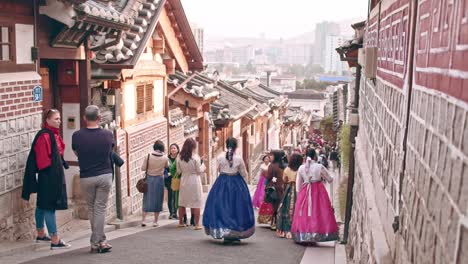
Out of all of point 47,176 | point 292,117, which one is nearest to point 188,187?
point 47,176

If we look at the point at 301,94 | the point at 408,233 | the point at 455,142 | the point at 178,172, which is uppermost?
the point at 455,142

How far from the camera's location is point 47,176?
26.7ft

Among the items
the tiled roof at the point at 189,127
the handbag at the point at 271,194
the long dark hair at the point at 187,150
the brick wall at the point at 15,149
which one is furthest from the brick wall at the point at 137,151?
the brick wall at the point at 15,149

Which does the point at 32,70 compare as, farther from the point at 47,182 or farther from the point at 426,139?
the point at 426,139

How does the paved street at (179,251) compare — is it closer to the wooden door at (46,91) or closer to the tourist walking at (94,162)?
the tourist walking at (94,162)

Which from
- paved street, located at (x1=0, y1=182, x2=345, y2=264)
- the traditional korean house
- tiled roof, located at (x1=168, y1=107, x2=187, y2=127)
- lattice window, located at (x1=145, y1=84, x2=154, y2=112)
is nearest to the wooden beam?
the traditional korean house

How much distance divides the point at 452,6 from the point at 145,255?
6.55 metres

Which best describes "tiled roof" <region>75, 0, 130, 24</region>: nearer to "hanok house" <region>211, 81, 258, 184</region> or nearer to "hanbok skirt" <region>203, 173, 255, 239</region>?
"hanbok skirt" <region>203, 173, 255, 239</region>

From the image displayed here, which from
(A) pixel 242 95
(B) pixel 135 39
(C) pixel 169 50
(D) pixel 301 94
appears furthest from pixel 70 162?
(D) pixel 301 94

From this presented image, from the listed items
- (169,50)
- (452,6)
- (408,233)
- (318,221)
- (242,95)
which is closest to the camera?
(452,6)

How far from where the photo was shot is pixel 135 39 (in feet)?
43.3

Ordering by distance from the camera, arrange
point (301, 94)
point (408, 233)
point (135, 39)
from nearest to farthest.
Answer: point (408, 233), point (135, 39), point (301, 94)

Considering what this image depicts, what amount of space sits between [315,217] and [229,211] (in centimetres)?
137

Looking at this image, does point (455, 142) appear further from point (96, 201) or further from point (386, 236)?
point (96, 201)
